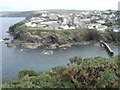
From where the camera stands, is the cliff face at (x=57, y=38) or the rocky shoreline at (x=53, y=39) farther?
the cliff face at (x=57, y=38)

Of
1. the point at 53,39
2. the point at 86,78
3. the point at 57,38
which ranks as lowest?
the point at 53,39

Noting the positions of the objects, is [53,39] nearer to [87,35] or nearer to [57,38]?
[57,38]

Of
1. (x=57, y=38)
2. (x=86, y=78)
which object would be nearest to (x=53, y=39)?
(x=57, y=38)

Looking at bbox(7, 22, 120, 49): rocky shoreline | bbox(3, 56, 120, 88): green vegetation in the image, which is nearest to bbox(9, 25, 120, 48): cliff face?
bbox(7, 22, 120, 49): rocky shoreline

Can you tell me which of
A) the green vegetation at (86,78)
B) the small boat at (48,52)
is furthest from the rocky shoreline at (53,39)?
the green vegetation at (86,78)

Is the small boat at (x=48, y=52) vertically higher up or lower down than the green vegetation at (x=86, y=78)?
lower down

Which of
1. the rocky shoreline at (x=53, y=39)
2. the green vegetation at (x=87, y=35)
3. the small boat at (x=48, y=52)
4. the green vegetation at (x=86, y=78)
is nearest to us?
the green vegetation at (x=86, y=78)

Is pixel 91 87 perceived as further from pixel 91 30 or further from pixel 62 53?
pixel 91 30

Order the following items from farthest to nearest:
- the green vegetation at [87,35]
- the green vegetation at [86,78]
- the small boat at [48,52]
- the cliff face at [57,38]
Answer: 1. the green vegetation at [87,35]
2. the cliff face at [57,38]
3. the small boat at [48,52]
4. the green vegetation at [86,78]

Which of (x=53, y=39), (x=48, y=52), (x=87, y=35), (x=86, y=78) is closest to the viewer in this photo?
(x=86, y=78)

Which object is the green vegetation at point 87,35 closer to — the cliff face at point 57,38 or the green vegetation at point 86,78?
the cliff face at point 57,38
